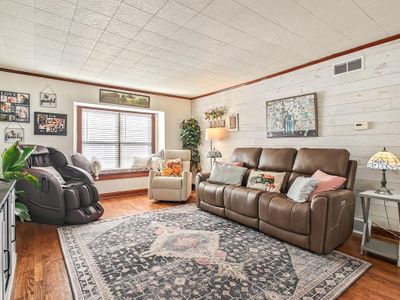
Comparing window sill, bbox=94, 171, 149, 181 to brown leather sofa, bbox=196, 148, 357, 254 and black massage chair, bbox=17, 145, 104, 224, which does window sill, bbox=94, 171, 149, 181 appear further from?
brown leather sofa, bbox=196, 148, 357, 254

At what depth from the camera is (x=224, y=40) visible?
2746 millimetres

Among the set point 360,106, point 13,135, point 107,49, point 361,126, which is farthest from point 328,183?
point 13,135

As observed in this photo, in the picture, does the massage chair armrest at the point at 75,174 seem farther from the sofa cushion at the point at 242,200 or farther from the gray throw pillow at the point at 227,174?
the sofa cushion at the point at 242,200

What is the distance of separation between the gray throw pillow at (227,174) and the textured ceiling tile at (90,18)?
2.45 metres

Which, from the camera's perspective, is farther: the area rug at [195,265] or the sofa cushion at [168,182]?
the sofa cushion at [168,182]

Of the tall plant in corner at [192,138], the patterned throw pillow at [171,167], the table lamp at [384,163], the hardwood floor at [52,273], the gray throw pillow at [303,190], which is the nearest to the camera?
the hardwood floor at [52,273]

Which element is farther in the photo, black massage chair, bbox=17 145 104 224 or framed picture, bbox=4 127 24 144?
framed picture, bbox=4 127 24 144

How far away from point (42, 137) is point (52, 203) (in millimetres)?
1624

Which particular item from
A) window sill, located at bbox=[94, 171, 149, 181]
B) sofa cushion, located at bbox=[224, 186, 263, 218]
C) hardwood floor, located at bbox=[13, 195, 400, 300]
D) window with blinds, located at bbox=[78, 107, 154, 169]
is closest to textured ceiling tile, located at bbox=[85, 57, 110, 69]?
window with blinds, located at bbox=[78, 107, 154, 169]

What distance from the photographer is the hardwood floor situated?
1.69 metres

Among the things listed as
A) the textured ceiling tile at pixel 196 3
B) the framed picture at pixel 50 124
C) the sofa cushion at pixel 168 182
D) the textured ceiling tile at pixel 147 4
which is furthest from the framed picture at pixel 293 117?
the framed picture at pixel 50 124

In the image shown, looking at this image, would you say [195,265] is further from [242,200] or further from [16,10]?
[16,10]

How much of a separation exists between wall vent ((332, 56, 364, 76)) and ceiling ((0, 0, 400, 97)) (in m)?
0.20

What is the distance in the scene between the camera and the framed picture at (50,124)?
4.00 metres
